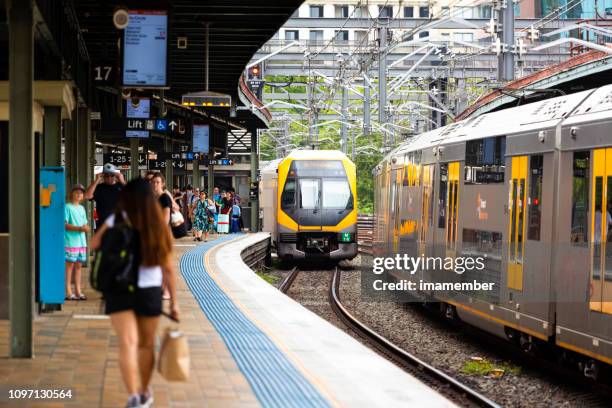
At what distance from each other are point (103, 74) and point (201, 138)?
15502mm

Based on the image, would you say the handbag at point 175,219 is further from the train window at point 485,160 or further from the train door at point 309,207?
the train door at point 309,207

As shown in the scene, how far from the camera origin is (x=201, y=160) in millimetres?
37031

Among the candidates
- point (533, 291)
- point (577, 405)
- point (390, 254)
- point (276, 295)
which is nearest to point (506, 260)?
point (533, 291)

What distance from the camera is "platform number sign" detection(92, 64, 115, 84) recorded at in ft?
62.0

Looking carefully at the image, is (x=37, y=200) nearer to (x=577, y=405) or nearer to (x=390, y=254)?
(x=577, y=405)

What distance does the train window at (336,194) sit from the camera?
30.3m

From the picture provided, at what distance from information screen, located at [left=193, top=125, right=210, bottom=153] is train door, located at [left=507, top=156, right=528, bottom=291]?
21.5 metres

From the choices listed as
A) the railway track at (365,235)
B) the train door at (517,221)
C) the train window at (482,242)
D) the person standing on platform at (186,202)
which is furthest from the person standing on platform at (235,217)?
the train door at (517,221)

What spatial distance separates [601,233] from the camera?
10.6 metres

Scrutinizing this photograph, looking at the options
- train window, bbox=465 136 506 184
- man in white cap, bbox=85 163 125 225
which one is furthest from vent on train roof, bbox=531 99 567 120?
man in white cap, bbox=85 163 125 225

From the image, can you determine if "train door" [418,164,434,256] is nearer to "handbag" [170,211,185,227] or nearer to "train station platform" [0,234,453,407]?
"train station platform" [0,234,453,407]

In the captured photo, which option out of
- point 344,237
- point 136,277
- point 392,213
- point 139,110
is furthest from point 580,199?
point 344,237

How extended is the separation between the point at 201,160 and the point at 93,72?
1769cm

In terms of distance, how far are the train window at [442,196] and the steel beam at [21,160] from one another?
856 cm
